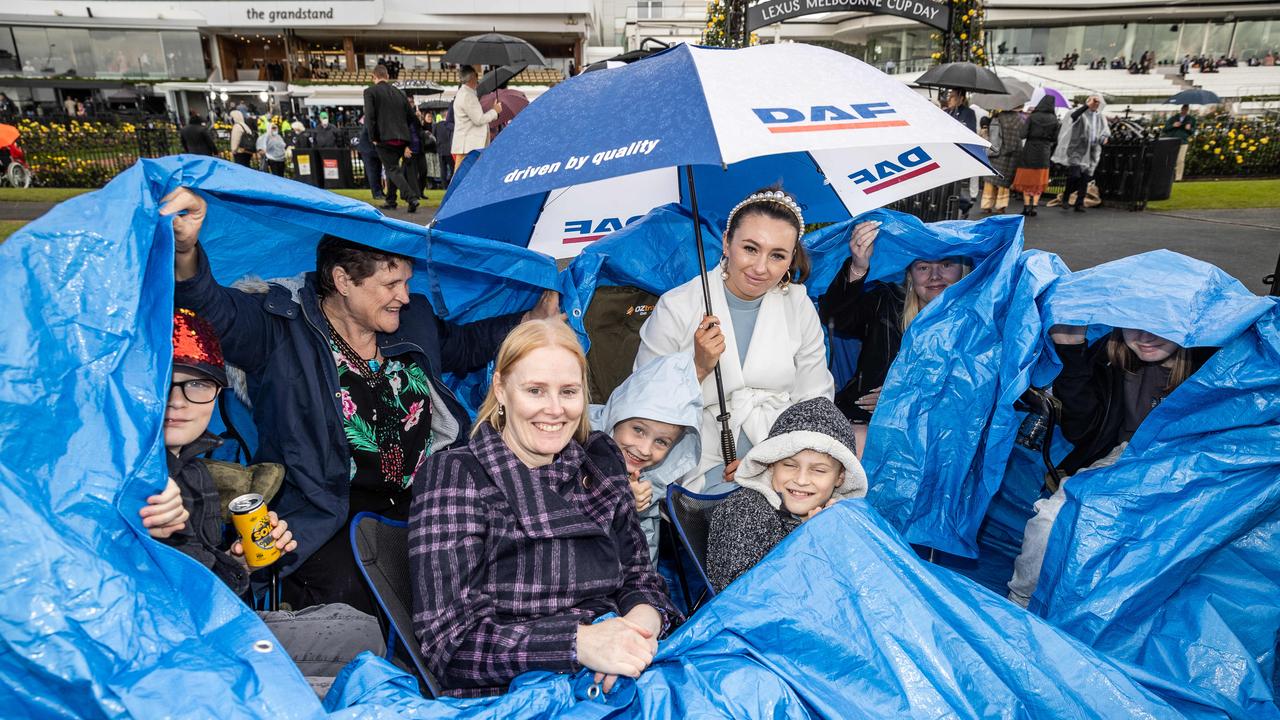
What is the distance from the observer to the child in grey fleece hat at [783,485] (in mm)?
2342

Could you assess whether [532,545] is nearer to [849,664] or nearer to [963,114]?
[849,664]

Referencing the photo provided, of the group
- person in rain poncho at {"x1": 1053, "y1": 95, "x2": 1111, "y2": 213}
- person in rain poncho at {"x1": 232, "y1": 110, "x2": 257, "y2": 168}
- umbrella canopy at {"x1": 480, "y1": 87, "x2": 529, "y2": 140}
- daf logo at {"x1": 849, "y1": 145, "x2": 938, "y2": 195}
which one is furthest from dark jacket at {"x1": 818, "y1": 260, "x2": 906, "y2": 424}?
person in rain poncho at {"x1": 232, "y1": 110, "x2": 257, "y2": 168}

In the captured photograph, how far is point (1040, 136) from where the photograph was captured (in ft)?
36.9

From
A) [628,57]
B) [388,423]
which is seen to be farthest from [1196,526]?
[628,57]

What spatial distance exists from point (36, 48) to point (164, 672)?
51.2 m

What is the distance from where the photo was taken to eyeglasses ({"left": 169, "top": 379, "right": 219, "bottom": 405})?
1884 mm

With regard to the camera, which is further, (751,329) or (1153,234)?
(1153,234)

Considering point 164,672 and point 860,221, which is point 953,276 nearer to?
point 860,221

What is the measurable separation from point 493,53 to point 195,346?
1078cm

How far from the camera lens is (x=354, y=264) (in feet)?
8.05

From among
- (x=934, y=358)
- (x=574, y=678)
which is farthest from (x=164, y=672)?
(x=934, y=358)

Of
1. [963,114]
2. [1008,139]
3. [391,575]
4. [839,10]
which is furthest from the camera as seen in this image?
[1008,139]

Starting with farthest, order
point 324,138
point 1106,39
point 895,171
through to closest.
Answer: point 1106,39 → point 324,138 → point 895,171

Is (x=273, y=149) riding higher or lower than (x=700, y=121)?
lower
